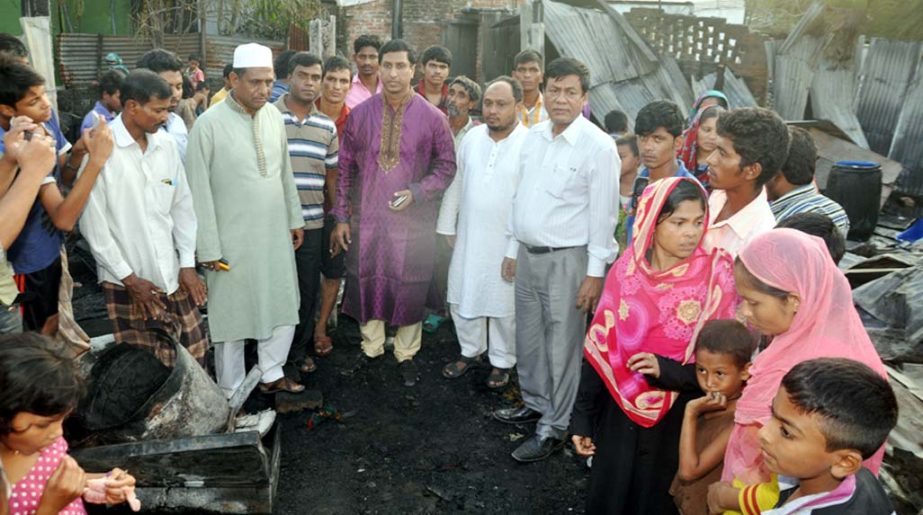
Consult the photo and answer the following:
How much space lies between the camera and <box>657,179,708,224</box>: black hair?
2537mm

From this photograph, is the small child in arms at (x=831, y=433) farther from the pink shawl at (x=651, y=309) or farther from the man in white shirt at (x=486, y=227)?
the man in white shirt at (x=486, y=227)

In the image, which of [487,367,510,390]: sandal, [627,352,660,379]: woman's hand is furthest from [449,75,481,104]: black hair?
[627,352,660,379]: woman's hand

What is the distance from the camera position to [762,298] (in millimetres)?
2023

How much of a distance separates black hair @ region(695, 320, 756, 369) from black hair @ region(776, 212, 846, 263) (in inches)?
20.2

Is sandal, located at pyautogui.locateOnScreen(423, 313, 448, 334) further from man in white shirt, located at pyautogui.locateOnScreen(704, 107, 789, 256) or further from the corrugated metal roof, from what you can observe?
the corrugated metal roof

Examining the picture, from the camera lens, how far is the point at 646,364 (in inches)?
99.5

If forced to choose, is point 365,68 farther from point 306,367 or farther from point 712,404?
point 712,404

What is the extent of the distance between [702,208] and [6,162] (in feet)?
8.77

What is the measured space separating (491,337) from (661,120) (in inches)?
75.2

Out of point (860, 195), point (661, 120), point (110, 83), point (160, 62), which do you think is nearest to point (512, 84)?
point (661, 120)

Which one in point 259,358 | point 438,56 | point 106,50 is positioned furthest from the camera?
point 106,50

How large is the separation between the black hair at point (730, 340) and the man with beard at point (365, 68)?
392cm

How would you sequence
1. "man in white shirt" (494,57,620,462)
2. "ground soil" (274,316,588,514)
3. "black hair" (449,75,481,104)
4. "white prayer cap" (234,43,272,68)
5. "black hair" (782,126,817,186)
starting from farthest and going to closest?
"black hair" (449,75,481,104) < "white prayer cap" (234,43,272,68) < "man in white shirt" (494,57,620,462) < "ground soil" (274,316,588,514) < "black hair" (782,126,817,186)

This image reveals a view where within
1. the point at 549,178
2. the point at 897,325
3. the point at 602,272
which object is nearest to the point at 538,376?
the point at 602,272
